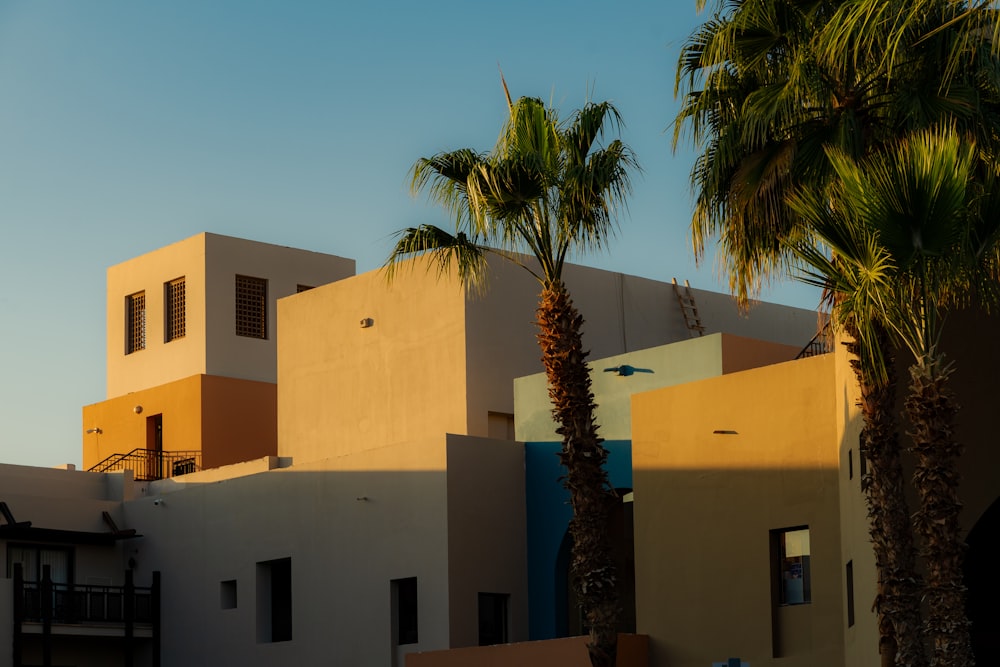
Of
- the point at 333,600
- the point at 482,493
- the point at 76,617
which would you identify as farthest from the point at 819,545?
the point at 76,617

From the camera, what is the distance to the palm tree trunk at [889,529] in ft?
51.1

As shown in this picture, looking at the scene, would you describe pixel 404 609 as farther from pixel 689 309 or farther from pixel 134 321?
pixel 134 321

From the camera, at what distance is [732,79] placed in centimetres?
1848

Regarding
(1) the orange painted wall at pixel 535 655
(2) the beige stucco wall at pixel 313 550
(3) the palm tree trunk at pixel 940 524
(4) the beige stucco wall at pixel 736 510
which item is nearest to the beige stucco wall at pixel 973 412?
(4) the beige stucco wall at pixel 736 510

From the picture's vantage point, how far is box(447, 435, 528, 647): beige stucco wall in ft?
89.6

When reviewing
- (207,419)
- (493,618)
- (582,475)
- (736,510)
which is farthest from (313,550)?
(207,419)

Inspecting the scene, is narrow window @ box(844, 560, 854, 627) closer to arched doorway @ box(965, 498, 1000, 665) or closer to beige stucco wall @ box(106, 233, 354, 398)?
arched doorway @ box(965, 498, 1000, 665)

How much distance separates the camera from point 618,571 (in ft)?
91.8

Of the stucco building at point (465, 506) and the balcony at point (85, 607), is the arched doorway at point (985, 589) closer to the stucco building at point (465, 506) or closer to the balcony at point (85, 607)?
the stucco building at point (465, 506)

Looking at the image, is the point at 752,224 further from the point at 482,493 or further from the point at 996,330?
the point at 482,493

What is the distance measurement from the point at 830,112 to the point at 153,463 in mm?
29643

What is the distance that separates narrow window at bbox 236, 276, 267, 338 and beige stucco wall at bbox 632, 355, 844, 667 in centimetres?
2232

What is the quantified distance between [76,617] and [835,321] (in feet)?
68.3

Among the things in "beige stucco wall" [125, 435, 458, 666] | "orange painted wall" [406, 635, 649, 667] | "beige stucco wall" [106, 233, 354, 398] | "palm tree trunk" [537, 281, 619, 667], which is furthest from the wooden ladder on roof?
"palm tree trunk" [537, 281, 619, 667]
